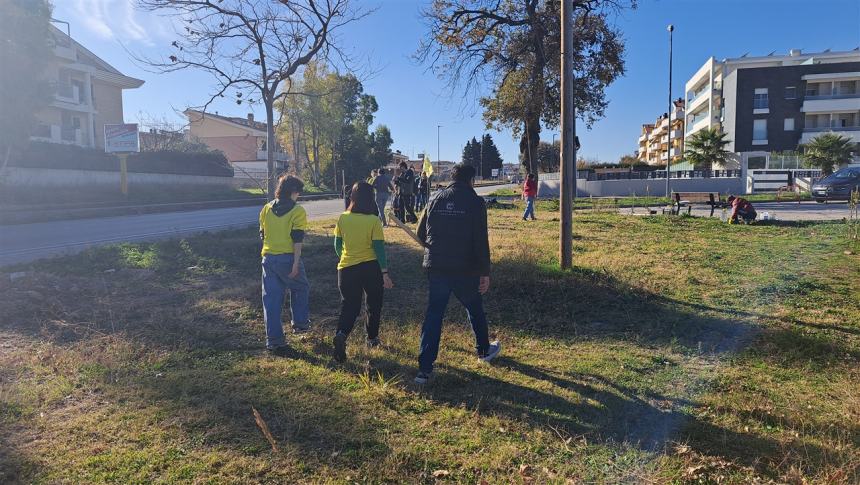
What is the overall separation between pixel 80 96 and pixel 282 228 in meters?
42.4

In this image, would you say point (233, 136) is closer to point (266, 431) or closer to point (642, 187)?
point (642, 187)

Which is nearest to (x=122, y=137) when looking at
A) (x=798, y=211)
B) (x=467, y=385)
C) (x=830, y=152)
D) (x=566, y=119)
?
(x=566, y=119)

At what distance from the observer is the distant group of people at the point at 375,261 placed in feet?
14.6

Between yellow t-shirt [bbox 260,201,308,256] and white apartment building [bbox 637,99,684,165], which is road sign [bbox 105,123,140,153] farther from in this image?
white apartment building [bbox 637,99,684,165]

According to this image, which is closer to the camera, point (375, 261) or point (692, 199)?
point (375, 261)

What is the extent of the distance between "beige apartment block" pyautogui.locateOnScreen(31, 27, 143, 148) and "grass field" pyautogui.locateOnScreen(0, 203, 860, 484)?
34849 millimetres

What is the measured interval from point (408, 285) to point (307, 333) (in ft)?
7.21

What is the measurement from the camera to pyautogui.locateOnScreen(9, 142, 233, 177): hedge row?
27.3 metres

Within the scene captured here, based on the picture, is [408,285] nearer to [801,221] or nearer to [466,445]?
[466,445]

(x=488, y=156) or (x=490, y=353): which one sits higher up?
(x=488, y=156)

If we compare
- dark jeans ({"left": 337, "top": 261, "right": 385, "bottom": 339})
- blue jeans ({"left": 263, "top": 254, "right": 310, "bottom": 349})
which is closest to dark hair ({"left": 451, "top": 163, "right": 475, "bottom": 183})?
dark jeans ({"left": 337, "top": 261, "right": 385, "bottom": 339})

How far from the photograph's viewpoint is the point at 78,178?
93.9 feet

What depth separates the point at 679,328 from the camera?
5.68 metres

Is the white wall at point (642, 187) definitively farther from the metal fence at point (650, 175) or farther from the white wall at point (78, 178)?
the white wall at point (78, 178)
